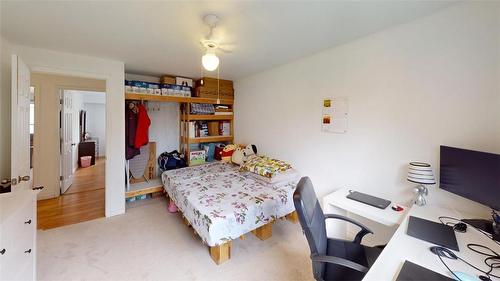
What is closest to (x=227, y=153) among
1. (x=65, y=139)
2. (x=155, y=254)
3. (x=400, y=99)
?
(x=155, y=254)

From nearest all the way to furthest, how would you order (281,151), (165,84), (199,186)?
1. (199,186)
2. (281,151)
3. (165,84)

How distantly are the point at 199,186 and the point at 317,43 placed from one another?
2.36 meters

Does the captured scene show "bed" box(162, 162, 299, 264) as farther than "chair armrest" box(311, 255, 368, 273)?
Yes

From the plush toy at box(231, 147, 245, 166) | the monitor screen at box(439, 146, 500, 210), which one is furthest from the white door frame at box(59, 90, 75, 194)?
the monitor screen at box(439, 146, 500, 210)

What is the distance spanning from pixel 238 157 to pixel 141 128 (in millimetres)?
1793

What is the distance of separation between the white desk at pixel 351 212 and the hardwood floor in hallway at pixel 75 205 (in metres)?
3.26

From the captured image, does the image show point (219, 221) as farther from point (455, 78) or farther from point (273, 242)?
point (455, 78)

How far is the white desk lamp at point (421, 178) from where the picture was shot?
5.34ft

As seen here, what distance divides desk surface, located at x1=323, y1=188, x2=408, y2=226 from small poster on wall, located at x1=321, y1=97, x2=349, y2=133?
32.6 inches

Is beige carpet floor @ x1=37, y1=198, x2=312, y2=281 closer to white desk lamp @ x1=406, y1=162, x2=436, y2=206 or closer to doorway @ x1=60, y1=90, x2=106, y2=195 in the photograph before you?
white desk lamp @ x1=406, y1=162, x2=436, y2=206

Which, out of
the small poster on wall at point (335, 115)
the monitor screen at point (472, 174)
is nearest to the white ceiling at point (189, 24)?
the small poster on wall at point (335, 115)

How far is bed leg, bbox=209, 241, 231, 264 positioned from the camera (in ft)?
6.52

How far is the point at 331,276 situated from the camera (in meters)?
1.26

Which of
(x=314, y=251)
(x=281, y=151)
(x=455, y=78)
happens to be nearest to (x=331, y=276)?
(x=314, y=251)
